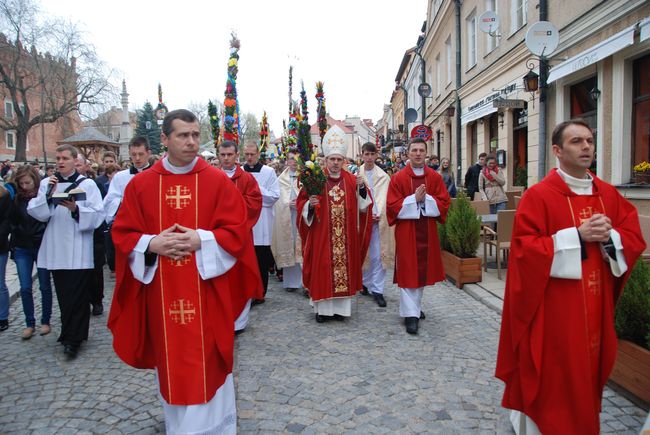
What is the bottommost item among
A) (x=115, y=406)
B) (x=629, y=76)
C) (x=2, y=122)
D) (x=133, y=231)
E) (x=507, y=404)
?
(x=115, y=406)

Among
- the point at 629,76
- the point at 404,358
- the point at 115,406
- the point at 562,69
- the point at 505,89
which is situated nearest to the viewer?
the point at 115,406

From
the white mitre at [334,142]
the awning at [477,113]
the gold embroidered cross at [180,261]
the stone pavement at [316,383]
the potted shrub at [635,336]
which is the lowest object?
the stone pavement at [316,383]

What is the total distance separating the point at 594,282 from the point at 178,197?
249cm

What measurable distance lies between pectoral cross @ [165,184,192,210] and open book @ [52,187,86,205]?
7.04ft

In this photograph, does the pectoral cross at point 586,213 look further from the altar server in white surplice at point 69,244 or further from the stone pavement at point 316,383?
the altar server in white surplice at point 69,244

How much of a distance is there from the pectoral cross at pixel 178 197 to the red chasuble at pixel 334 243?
2.88 metres

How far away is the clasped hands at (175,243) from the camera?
2.88 meters

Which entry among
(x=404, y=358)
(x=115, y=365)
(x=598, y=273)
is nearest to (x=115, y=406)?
(x=115, y=365)

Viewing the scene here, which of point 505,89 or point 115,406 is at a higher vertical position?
point 505,89

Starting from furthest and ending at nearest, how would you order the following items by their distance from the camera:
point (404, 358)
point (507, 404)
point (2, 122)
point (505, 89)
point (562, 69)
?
1. point (2, 122)
2. point (505, 89)
3. point (562, 69)
4. point (404, 358)
5. point (507, 404)

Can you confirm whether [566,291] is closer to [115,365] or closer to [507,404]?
[507,404]

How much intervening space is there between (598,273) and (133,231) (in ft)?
9.02

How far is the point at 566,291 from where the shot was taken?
2793 mm

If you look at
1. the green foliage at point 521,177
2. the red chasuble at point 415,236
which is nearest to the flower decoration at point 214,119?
the red chasuble at point 415,236
